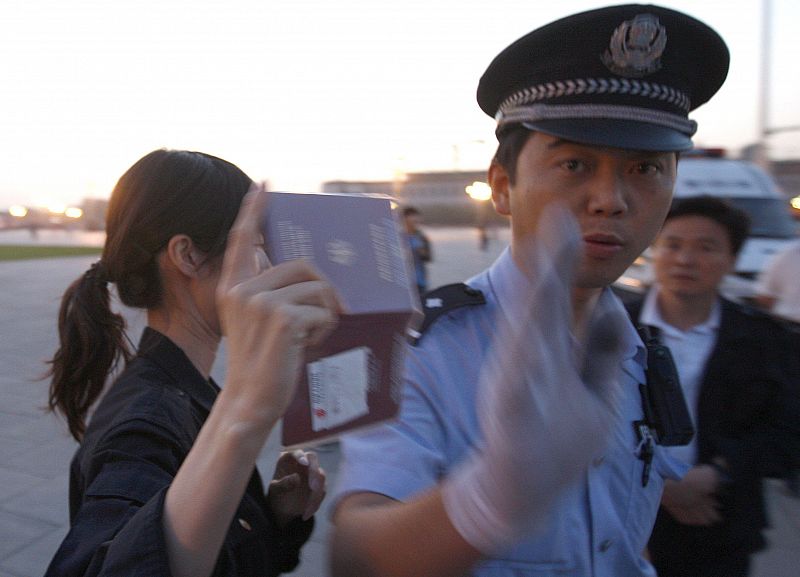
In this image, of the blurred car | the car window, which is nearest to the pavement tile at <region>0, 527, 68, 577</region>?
the blurred car

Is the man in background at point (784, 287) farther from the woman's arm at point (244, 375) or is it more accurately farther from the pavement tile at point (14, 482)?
the pavement tile at point (14, 482)

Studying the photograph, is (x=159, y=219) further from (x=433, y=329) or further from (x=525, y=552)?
(x=525, y=552)

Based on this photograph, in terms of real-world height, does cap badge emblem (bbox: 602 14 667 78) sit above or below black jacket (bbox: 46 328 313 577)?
above

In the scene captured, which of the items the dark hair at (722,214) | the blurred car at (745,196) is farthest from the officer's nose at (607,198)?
the blurred car at (745,196)

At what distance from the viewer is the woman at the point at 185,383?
76cm

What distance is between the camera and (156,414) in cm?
117

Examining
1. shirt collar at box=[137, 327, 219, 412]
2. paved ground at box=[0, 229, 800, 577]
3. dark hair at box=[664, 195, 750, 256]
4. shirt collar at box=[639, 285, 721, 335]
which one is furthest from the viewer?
paved ground at box=[0, 229, 800, 577]

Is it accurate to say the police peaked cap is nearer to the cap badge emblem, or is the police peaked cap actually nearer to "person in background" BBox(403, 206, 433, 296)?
the cap badge emblem

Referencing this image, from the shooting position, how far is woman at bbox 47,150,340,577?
76 centimetres

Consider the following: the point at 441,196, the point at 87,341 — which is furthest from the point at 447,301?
the point at 441,196

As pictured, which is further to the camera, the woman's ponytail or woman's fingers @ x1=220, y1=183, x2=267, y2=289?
the woman's ponytail

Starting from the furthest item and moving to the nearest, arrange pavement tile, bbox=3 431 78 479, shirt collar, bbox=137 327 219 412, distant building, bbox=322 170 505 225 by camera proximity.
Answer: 1. distant building, bbox=322 170 505 225
2. pavement tile, bbox=3 431 78 479
3. shirt collar, bbox=137 327 219 412

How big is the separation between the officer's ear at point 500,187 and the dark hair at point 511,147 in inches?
0.5

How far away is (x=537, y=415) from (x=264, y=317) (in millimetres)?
359
